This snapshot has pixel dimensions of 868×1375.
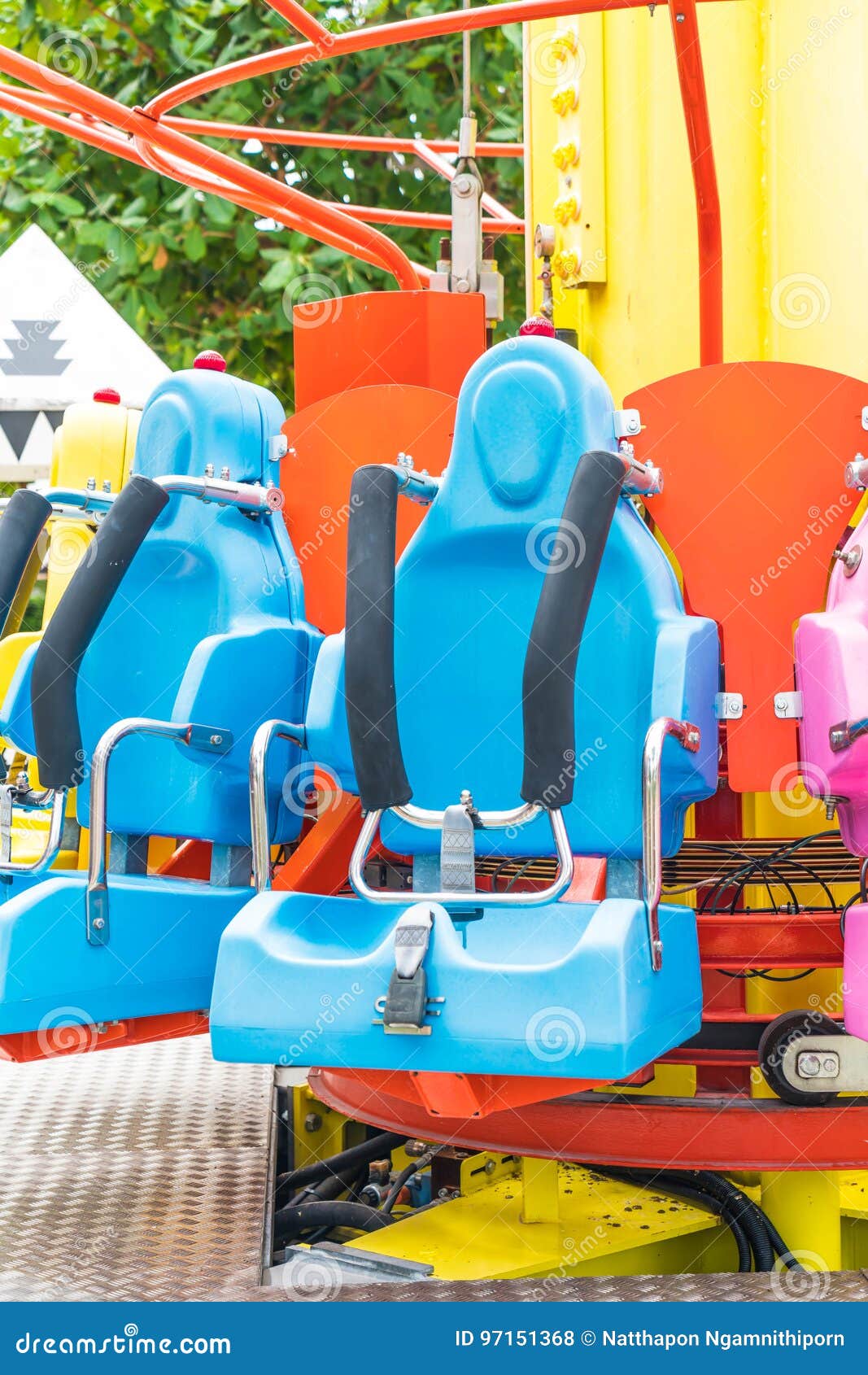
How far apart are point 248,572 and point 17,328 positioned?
305 cm

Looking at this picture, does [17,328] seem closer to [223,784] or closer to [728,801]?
[223,784]

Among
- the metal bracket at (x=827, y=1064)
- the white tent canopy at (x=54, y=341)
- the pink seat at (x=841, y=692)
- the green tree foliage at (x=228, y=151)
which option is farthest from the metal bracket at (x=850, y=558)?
the green tree foliage at (x=228, y=151)

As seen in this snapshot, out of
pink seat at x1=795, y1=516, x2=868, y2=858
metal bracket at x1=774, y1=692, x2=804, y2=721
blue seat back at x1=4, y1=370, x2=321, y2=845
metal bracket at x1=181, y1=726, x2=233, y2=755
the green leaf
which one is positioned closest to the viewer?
pink seat at x1=795, y1=516, x2=868, y2=858

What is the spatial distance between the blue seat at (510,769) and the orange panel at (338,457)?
54 cm

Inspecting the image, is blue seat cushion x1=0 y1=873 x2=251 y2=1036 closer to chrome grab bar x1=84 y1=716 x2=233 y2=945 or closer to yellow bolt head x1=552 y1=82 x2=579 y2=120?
chrome grab bar x1=84 y1=716 x2=233 y2=945

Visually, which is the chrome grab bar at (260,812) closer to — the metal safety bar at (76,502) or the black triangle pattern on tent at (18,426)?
the metal safety bar at (76,502)

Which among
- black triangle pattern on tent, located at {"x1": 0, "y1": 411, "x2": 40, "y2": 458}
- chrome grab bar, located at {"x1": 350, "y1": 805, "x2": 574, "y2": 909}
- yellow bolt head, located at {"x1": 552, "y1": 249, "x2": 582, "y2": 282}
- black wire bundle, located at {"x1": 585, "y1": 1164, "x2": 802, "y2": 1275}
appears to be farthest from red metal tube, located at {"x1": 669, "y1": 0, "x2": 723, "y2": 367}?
black triangle pattern on tent, located at {"x1": 0, "y1": 411, "x2": 40, "y2": 458}

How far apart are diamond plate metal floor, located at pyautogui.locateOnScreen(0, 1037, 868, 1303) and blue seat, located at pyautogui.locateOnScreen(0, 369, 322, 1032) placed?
1.21ft

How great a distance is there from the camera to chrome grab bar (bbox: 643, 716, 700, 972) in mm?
2109

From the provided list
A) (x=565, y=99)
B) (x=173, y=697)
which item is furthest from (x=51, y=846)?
(x=565, y=99)

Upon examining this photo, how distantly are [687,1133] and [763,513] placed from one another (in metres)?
1.06

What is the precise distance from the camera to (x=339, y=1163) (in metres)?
3.44

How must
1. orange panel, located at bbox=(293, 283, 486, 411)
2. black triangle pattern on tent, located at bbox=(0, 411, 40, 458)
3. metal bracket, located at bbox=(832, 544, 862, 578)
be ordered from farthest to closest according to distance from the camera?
black triangle pattern on tent, located at bbox=(0, 411, 40, 458) → orange panel, located at bbox=(293, 283, 486, 411) → metal bracket, located at bbox=(832, 544, 862, 578)

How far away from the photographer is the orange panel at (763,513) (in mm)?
2514
